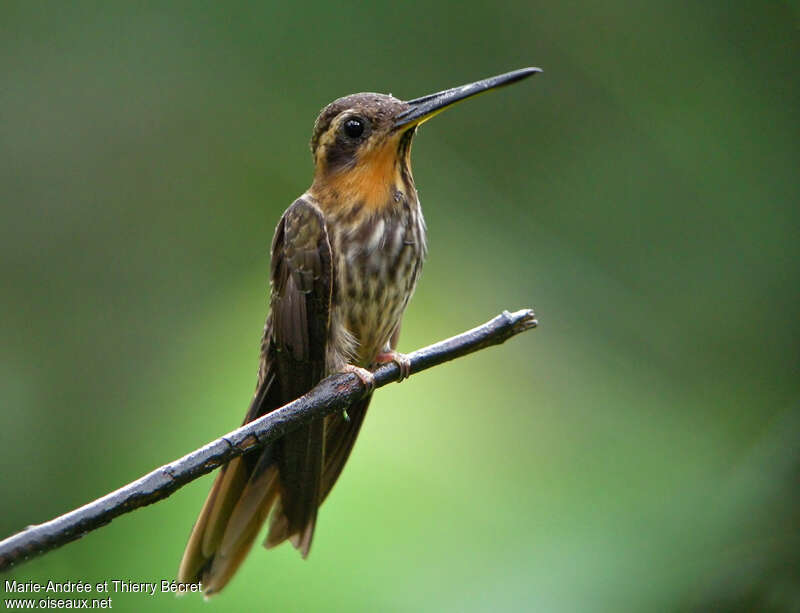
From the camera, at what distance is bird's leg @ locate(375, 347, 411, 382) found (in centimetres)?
254

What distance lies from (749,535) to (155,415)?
1.91 m

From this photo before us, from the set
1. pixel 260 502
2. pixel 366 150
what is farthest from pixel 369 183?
pixel 260 502

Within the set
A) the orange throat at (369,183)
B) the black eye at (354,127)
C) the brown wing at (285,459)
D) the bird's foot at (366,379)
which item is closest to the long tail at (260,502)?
the brown wing at (285,459)

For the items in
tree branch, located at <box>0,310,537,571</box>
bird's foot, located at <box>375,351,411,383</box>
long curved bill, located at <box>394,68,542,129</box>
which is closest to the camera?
tree branch, located at <box>0,310,537,571</box>

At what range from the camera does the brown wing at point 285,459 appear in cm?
245

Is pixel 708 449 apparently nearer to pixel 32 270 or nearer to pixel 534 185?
pixel 534 185

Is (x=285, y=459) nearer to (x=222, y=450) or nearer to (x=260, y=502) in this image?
(x=260, y=502)

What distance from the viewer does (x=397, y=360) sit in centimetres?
264

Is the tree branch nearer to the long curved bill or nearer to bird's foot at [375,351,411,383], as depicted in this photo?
bird's foot at [375,351,411,383]

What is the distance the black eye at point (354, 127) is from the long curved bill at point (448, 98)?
115mm

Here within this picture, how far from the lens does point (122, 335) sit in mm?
3707

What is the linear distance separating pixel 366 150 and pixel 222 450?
108cm

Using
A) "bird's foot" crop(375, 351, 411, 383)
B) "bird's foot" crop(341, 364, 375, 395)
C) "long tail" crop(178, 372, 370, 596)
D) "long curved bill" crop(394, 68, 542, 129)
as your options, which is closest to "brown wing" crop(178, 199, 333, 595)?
"long tail" crop(178, 372, 370, 596)

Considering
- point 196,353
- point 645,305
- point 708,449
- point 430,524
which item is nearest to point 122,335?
point 196,353
